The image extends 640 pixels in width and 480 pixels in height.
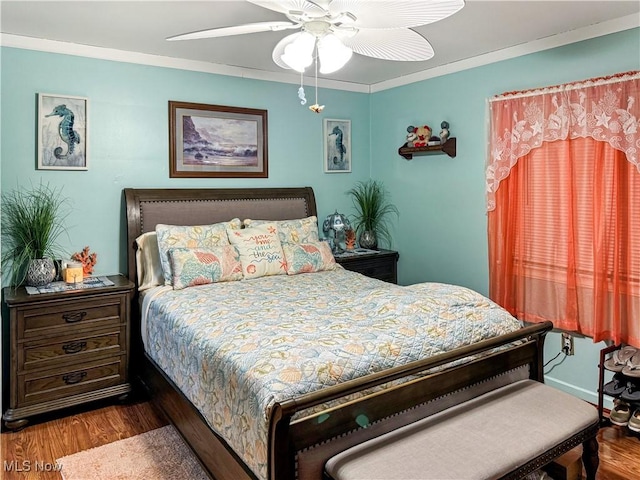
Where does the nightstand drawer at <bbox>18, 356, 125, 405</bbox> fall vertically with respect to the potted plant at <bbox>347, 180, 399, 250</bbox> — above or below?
below

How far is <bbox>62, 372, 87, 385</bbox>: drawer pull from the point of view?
9.98ft

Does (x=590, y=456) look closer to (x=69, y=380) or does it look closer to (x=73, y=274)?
(x=69, y=380)

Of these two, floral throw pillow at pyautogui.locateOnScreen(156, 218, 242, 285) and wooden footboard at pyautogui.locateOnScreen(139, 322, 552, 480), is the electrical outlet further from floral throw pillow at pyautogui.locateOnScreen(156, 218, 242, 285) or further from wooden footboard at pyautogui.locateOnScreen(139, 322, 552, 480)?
floral throw pillow at pyautogui.locateOnScreen(156, 218, 242, 285)

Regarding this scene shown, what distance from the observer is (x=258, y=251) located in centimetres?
356

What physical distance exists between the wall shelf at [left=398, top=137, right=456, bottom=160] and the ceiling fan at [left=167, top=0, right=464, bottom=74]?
5.69 ft

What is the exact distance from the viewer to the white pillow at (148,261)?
11.3 feet

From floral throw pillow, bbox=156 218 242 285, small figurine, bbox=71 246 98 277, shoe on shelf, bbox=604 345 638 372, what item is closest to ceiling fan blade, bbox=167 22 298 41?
floral throw pillow, bbox=156 218 242 285

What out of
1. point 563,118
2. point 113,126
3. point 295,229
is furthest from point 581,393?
point 113,126

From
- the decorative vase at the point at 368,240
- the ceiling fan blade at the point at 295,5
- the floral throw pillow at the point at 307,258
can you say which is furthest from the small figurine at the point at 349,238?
the ceiling fan blade at the point at 295,5

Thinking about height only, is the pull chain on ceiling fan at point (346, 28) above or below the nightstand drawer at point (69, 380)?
above

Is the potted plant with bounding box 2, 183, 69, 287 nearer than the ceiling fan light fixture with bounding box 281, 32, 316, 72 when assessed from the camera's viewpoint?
No

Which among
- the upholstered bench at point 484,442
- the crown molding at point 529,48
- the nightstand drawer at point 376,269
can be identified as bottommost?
the upholstered bench at point 484,442

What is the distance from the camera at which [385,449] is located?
174 cm

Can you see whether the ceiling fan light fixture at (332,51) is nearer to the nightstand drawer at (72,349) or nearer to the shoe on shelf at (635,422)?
the nightstand drawer at (72,349)
